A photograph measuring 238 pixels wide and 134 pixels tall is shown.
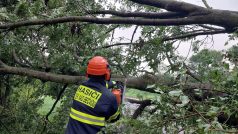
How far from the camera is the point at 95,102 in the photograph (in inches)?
129

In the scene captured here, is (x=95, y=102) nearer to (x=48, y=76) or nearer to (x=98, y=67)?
(x=98, y=67)

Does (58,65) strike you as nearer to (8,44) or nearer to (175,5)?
(8,44)

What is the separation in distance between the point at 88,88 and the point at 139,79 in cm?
75

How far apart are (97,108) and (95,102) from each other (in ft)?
0.19

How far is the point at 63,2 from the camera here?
4996mm

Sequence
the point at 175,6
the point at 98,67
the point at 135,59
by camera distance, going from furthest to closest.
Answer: the point at 135,59
the point at 175,6
the point at 98,67

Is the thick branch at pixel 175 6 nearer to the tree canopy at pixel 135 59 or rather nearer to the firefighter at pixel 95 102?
the tree canopy at pixel 135 59

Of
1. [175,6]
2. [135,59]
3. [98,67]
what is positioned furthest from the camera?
[135,59]

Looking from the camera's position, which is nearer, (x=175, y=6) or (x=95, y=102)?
(x=95, y=102)

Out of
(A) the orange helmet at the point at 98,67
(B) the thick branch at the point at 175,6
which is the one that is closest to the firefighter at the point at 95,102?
(A) the orange helmet at the point at 98,67

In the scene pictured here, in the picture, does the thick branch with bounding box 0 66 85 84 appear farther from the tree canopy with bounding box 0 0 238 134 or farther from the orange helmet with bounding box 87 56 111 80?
the orange helmet with bounding box 87 56 111 80

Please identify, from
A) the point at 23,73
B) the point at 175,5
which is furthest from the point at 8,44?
the point at 175,5

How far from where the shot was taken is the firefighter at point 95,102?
3.26 m

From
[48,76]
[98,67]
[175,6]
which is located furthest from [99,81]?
[48,76]
